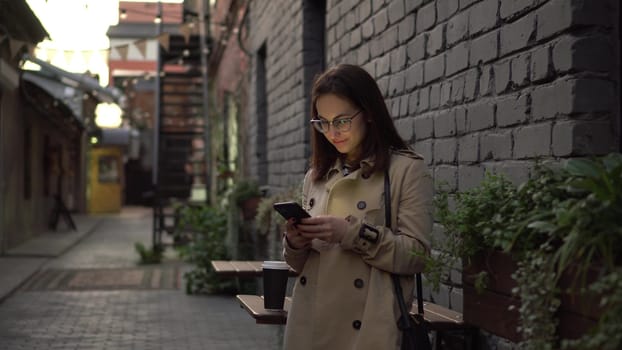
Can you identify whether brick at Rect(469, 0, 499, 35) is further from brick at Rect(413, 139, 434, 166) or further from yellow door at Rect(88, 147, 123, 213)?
yellow door at Rect(88, 147, 123, 213)

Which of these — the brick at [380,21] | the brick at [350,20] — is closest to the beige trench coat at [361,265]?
the brick at [380,21]

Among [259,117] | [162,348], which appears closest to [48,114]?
[259,117]

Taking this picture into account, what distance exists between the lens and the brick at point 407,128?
4742mm

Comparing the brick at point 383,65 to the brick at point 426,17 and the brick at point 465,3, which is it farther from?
the brick at point 465,3

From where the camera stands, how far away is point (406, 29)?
4.82 meters

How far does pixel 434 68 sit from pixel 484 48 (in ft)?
2.06

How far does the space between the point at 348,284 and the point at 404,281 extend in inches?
7.1

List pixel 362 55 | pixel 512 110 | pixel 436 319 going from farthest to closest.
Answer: pixel 362 55 < pixel 512 110 < pixel 436 319

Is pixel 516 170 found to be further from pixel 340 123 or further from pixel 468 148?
pixel 340 123

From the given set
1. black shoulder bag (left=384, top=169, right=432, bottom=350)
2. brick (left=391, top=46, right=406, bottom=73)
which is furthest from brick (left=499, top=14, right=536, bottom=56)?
brick (left=391, top=46, right=406, bottom=73)

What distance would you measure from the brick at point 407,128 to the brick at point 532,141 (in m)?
1.34

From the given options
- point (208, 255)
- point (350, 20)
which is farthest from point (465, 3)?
point (208, 255)

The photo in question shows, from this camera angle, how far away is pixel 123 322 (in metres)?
7.66

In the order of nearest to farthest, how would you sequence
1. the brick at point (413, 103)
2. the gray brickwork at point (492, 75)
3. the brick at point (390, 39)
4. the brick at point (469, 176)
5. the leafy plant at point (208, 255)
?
the gray brickwork at point (492, 75)
the brick at point (469, 176)
the brick at point (413, 103)
the brick at point (390, 39)
the leafy plant at point (208, 255)
